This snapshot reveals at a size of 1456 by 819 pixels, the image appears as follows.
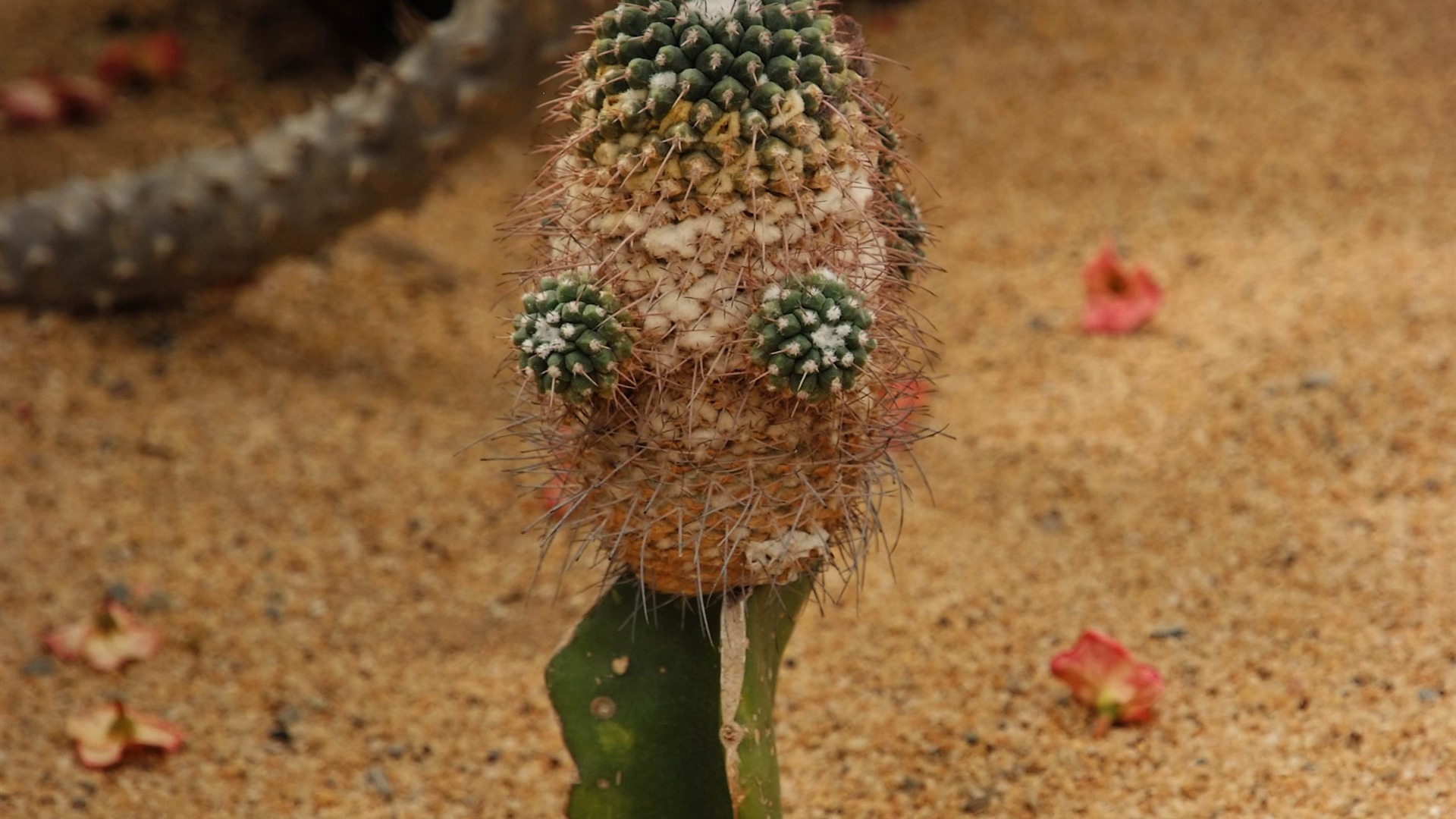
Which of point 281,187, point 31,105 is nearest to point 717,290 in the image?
point 281,187

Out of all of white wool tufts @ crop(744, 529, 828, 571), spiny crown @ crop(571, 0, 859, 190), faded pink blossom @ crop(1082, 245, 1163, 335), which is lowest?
faded pink blossom @ crop(1082, 245, 1163, 335)

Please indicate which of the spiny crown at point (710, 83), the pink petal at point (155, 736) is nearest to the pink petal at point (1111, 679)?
the spiny crown at point (710, 83)

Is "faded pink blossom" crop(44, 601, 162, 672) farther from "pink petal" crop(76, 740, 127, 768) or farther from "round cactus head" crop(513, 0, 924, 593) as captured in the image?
"round cactus head" crop(513, 0, 924, 593)

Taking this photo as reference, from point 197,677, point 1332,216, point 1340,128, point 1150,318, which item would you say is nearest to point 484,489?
point 197,677

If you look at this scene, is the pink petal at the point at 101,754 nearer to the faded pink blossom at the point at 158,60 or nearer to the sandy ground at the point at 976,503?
the sandy ground at the point at 976,503

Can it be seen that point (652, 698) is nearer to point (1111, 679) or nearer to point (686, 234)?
point (686, 234)

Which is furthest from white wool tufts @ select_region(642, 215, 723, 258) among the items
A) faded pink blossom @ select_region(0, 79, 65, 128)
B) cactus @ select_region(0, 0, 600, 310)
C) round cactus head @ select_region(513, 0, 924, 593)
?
faded pink blossom @ select_region(0, 79, 65, 128)
